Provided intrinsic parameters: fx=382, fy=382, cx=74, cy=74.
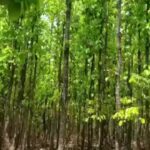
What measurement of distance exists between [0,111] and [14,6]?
22417 millimetres

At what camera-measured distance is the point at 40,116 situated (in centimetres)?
4150

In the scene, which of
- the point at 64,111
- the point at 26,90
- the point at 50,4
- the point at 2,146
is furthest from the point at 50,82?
the point at 64,111

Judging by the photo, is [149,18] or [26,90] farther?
[26,90]

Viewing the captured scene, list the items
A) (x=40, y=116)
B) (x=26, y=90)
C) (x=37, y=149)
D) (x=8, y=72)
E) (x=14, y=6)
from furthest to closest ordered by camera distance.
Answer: (x=40, y=116), (x=26, y=90), (x=37, y=149), (x=8, y=72), (x=14, y=6)

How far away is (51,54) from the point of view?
2816cm

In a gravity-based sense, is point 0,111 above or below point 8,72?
below

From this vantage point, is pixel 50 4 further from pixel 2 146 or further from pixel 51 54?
pixel 2 146

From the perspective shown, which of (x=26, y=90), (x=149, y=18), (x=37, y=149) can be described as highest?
(x=149, y=18)

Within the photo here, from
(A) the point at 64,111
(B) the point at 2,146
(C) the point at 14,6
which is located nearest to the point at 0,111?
(B) the point at 2,146

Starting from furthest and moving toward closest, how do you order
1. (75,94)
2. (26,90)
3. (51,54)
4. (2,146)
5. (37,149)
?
(75,94) < (51,54) < (26,90) < (37,149) < (2,146)

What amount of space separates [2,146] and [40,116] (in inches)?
977

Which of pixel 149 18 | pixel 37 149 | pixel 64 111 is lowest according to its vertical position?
pixel 37 149

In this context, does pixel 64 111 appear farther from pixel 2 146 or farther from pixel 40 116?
pixel 40 116

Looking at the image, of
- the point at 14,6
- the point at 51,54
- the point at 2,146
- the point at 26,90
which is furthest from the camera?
the point at 51,54
